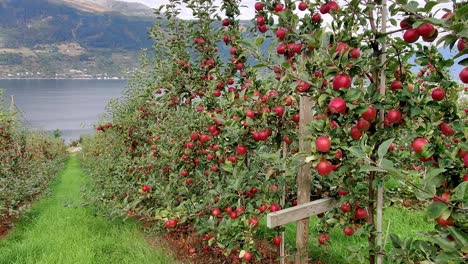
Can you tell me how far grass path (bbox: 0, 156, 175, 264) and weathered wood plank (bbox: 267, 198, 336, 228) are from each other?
6.97 feet

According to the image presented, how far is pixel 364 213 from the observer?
218cm

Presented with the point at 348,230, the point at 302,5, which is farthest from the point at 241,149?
the point at 302,5

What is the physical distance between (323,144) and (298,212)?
0.64 meters

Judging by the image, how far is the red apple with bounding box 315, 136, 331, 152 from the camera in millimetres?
1741

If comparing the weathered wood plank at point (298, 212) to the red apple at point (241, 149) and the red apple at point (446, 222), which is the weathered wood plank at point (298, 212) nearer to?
the red apple at point (241, 149)

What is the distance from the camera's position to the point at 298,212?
2232 millimetres

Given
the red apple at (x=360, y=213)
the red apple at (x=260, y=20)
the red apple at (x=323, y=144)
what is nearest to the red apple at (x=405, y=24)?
the red apple at (x=323, y=144)

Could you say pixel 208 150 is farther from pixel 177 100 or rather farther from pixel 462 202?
pixel 462 202

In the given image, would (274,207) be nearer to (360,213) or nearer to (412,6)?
(360,213)

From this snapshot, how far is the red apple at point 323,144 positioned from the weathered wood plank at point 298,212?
0.57m

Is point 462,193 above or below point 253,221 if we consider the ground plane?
above

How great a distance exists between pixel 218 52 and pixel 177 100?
0.75 meters

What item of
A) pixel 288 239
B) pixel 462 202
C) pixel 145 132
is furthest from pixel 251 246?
pixel 145 132

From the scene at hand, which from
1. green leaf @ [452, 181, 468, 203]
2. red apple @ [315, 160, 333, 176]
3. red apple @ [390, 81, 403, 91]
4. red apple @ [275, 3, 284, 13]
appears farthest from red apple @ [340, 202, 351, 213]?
red apple @ [275, 3, 284, 13]
